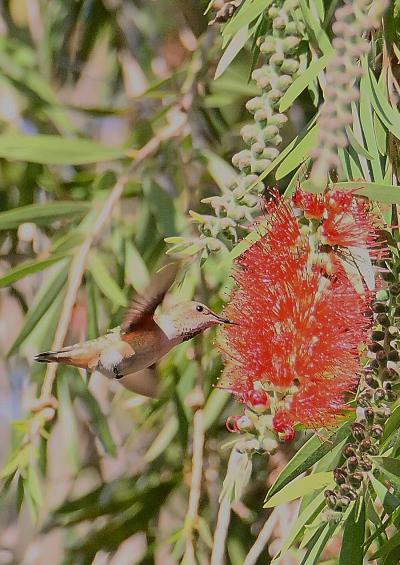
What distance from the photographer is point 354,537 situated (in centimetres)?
95

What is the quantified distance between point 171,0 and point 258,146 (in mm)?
1015

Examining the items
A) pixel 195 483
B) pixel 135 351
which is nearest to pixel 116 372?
pixel 135 351

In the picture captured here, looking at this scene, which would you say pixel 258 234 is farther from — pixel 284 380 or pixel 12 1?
pixel 12 1

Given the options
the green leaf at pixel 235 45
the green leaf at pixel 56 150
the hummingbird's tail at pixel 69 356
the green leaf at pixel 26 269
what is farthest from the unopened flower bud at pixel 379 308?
the green leaf at pixel 56 150

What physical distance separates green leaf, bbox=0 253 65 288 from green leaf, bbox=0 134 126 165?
0.16 meters

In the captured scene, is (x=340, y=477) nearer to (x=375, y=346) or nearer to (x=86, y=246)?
(x=375, y=346)

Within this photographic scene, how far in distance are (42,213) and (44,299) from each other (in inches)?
4.8

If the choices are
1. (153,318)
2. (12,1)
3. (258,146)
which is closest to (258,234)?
(258,146)

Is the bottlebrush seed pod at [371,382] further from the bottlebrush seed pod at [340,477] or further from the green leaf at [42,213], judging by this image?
the green leaf at [42,213]

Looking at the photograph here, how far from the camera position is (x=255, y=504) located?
1.76 meters

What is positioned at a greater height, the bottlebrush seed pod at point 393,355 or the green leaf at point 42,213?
the bottlebrush seed pod at point 393,355

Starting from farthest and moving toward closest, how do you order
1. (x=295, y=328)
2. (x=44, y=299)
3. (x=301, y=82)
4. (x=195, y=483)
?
(x=44, y=299)
(x=195, y=483)
(x=301, y=82)
(x=295, y=328)

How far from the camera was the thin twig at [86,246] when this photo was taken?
120 cm

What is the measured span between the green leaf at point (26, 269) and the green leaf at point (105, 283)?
0.21ft
